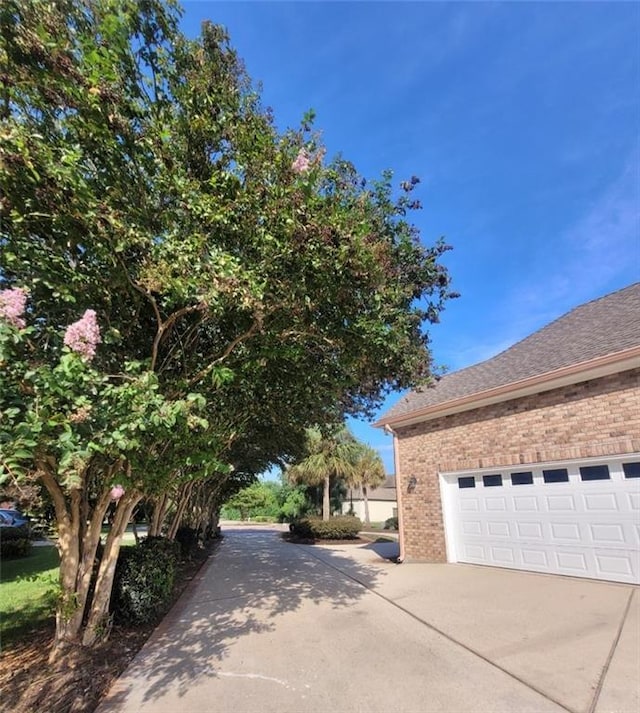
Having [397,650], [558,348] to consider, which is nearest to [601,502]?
[558,348]

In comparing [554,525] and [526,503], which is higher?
[526,503]

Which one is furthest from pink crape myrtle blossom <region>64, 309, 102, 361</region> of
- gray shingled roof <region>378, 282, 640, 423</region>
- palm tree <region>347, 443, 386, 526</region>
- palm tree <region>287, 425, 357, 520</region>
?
palm tree <region>347, 443, 386, 526</region>

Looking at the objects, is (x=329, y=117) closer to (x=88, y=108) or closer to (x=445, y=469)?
(x=88, y=108)

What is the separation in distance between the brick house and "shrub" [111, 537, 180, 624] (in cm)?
725

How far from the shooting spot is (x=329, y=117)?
232 inches

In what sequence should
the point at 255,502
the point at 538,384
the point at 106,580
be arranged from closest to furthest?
1. the point at 106,580
2. the point at 538,384
3. the point at 255,502

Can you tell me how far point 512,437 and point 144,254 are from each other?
8.80 meters

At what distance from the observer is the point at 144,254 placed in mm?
4270

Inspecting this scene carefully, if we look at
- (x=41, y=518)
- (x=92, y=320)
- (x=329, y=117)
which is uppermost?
(x=329, y=117)

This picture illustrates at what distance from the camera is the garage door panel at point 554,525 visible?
7719 millimetres

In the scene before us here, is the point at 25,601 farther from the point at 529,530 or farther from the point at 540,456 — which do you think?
the point at 540,456

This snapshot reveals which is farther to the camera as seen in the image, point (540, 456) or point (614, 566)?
point (540, 456)

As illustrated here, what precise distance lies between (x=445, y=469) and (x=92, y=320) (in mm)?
10113

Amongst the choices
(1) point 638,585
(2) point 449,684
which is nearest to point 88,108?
(2) point 449,684
